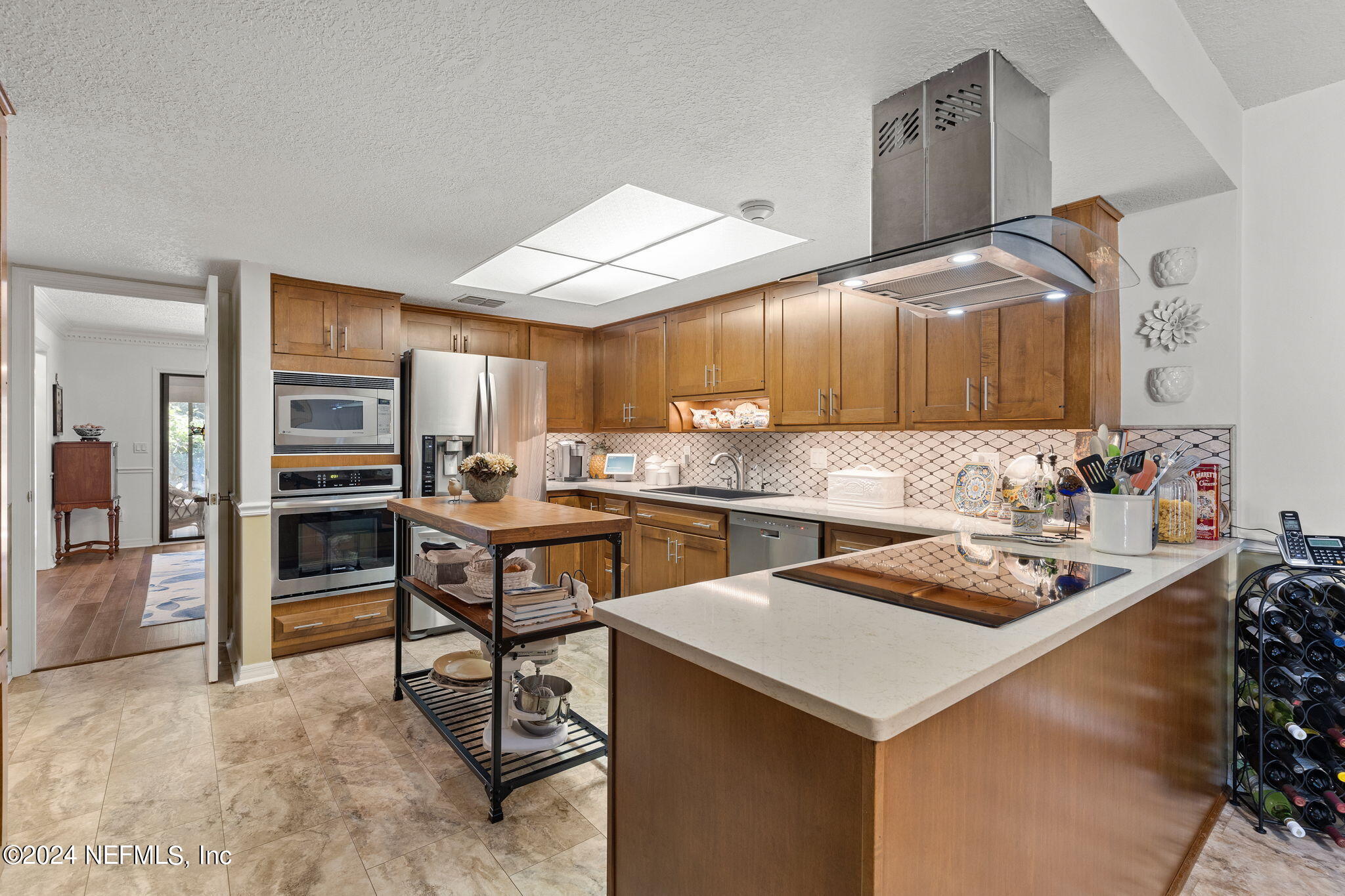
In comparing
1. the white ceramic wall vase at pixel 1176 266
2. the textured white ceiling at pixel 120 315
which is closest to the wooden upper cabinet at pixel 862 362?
the white ceramic wall vase at pixel 1176 266

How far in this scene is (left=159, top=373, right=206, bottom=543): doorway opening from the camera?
7.26m

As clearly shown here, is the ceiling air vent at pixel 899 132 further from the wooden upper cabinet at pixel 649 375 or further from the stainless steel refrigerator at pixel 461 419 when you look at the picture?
the wooden upper cabinet at pixel 649 375

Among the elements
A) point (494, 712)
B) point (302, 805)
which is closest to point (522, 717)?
point (494, 712)

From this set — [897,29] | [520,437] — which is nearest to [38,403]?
[520,437]

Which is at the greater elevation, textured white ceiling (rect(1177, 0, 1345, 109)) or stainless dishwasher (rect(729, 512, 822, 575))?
textured white ceiling (rect(1177, 0, 1345, 109))

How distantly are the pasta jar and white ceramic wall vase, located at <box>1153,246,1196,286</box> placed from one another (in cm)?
76

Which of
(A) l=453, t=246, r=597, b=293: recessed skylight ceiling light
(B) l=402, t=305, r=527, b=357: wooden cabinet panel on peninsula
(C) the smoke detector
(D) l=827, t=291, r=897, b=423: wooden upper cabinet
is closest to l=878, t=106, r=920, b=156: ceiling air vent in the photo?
(C) the smoke detector

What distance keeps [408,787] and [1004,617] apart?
2.17m

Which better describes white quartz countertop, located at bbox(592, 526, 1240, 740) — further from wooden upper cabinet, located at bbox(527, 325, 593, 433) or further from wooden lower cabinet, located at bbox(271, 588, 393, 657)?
wooden upper cabinet, located at bbox(527, 325, 593, 433)

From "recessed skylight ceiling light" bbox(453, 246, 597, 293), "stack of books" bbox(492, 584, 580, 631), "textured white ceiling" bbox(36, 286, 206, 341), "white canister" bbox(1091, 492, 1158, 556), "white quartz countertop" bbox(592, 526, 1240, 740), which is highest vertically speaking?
"textured white ceiling" bbox(36, 286, 206, 341)

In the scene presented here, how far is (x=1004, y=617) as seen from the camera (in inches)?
49.9

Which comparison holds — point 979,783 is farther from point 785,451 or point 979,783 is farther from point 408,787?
point 785,451

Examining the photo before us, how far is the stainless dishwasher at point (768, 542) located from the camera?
3287 millimetres

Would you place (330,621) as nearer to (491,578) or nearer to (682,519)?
(491,578)
